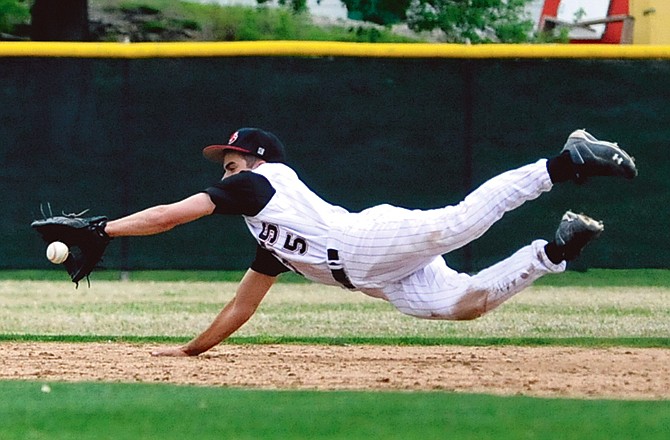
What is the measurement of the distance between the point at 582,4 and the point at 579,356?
46.2 feet

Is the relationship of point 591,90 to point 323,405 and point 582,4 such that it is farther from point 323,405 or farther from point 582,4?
point 582,4

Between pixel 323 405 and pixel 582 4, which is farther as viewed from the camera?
pixel 582 4

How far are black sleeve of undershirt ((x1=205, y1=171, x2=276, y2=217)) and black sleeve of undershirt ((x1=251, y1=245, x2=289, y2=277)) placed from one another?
73cm

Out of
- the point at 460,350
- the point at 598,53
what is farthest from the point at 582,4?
the point at 460,350

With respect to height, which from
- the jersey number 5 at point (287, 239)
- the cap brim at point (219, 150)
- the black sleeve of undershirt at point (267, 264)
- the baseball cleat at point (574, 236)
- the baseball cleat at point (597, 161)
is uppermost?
the baseball cleat at point (597, 161)

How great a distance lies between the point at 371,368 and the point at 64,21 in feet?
36.2

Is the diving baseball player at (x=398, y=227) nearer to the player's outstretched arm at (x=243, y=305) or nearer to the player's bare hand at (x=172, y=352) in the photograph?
the player's outstretched arm at (x=243, y=305)

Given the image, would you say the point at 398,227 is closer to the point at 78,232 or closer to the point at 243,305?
the point at 243,305

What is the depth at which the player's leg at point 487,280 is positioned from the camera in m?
7.35

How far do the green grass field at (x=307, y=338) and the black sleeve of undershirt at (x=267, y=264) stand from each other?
4.39 ft

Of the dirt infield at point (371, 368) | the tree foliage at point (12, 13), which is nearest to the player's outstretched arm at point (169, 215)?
the dirt infield at point (371, 368)

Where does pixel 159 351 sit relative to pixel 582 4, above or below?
below

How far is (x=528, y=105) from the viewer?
44.3 feet

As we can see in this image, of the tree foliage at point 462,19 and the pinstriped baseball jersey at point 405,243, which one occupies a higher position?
the tree foliage at point 462,19
